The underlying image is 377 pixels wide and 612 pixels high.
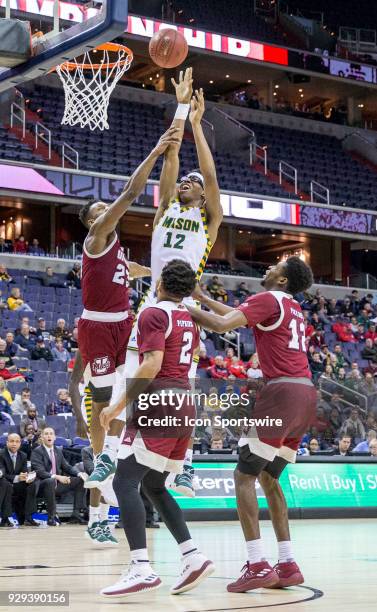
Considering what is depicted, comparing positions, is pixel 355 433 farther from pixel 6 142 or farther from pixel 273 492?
pixel 6 142

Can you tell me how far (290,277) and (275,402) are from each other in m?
0.92

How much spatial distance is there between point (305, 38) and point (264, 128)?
479 cm

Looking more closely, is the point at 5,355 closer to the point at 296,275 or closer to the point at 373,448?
the point at 373,448

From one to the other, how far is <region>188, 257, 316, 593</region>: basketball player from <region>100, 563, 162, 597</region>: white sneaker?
0.68 m

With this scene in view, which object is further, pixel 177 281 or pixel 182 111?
pixel 182 111

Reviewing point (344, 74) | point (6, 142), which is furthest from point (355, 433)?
point (344, 74)

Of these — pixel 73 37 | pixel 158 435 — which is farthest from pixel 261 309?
pixel 73 37

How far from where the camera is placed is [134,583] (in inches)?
245

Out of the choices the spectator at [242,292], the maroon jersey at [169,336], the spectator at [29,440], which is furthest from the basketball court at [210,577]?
the spectator at [242,292]

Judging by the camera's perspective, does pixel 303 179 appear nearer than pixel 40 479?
No

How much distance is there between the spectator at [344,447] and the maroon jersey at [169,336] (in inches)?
442

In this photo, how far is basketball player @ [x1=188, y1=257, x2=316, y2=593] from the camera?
6.92 metres

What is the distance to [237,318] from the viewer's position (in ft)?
22.3

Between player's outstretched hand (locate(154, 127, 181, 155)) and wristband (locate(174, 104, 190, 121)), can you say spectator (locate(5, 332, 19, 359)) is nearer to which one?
wristband (locate(174, 104, 190, 121))
